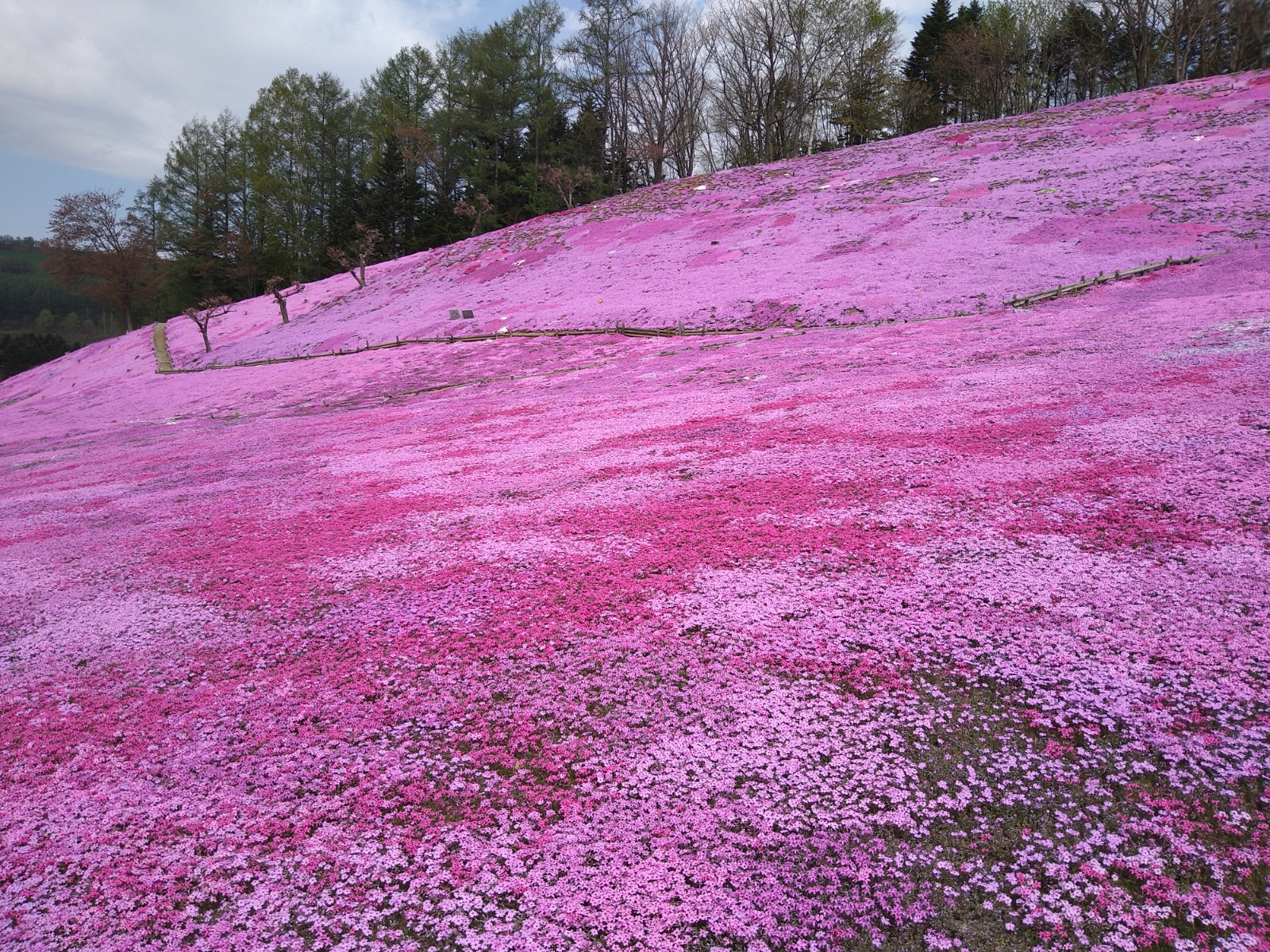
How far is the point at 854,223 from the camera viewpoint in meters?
A: 18.0

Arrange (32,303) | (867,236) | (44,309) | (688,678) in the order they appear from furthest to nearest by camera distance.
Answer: (32,303)
(44,309)
(867,236)
(688,678)

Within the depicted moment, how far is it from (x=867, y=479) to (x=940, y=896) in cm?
288

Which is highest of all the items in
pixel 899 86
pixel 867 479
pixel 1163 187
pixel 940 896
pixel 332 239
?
pixel 899 86

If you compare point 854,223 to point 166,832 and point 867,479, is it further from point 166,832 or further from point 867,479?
point 166,832

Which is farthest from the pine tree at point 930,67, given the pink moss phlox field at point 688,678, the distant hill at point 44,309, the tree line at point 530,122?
the distant hill at point 44,309

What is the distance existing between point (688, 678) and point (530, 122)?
4760 centimetres

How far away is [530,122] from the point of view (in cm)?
4328

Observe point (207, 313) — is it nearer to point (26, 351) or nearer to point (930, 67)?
point (26, 351)

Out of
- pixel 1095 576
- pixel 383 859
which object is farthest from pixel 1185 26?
pixel 383 859

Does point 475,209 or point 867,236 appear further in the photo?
point 475,209

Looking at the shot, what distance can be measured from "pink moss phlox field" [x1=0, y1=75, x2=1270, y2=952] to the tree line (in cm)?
3471

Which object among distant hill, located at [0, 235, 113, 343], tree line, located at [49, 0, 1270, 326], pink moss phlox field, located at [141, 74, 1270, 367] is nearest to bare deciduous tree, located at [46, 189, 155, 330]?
tree line, located at [49, 0, 1270, 326]

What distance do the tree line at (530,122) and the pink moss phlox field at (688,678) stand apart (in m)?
34.7

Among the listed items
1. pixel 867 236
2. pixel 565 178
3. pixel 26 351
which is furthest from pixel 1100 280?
pixel 26 351
